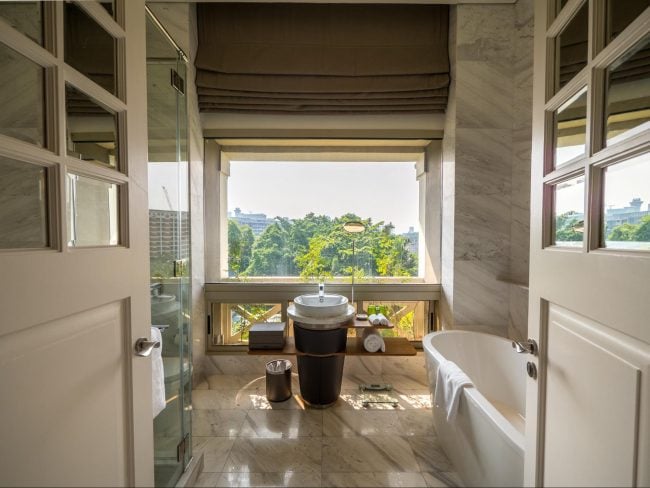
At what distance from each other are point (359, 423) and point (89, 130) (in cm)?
181

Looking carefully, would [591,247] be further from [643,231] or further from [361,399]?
[361,399]

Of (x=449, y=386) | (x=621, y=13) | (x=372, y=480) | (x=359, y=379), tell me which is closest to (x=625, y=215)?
(x=621, y=13)

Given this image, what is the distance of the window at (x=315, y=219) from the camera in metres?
2.20

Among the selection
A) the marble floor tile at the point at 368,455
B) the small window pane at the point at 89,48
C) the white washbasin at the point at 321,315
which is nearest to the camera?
the small window pane at the point at 89,48

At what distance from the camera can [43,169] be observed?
1.61 feet

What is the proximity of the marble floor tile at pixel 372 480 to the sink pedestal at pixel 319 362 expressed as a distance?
1.65 ft

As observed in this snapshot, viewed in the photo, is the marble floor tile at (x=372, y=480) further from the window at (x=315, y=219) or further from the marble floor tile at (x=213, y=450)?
the window at (x=315, y=219)

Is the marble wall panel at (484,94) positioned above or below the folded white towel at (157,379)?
above

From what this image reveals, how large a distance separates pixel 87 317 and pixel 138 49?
2.30ft

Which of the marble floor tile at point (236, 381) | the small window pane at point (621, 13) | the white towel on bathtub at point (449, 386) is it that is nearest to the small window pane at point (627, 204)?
the small window pane at point (621, 13)

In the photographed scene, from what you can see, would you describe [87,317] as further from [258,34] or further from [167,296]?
[258,34]

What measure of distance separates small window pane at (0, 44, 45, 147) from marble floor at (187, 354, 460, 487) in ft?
4.69

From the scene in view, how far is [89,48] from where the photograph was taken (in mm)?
595

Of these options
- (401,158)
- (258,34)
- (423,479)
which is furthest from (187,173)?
(423,479)
